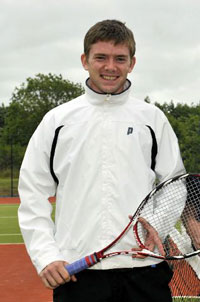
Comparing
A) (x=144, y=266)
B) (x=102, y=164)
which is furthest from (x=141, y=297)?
(x=102, y=164)

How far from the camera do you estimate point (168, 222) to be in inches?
83.6

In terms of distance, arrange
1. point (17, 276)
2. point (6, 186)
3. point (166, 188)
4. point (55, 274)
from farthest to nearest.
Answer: point (6, 186) < point (17, 276) < point (166, 188) < point (55, 274)

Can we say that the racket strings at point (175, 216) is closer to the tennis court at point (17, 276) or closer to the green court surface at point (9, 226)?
the tennis court at point (17, 276)

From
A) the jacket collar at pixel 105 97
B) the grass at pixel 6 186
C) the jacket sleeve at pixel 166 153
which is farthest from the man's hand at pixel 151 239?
the grass at pixel 6 186

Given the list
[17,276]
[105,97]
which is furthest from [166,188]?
[17,276]

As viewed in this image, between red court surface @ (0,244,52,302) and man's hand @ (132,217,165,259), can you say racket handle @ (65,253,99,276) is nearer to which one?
man's hand @ (132,217,165,259)

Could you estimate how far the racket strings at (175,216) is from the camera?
2.12 metres

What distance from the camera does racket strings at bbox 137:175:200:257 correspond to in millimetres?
2119

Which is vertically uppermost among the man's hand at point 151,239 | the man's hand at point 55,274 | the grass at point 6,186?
the man's hand at point 151,239

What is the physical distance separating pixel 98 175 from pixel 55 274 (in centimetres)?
42

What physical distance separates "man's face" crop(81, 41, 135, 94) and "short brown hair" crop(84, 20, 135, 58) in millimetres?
20

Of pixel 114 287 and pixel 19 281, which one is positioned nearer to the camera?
pixel 114 287

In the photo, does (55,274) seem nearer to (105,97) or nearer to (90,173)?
(90,173)

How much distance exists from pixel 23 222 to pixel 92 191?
310 mm
